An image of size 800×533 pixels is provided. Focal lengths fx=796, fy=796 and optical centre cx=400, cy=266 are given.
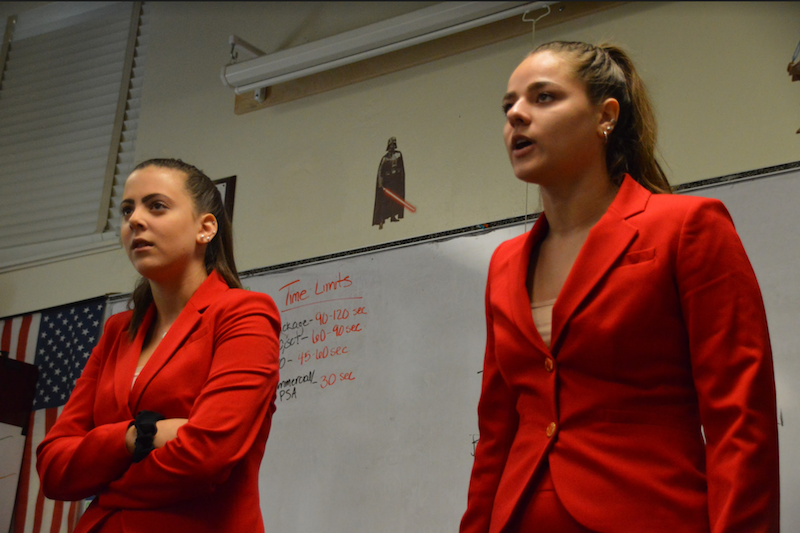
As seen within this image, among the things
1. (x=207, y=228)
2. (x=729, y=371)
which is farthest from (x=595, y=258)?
(x=207, y=228)

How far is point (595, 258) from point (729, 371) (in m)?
0.24

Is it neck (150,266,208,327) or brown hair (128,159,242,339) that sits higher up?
brown hair (128,159,242,339)

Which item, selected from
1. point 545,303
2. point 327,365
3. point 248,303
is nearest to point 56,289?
point 327,365

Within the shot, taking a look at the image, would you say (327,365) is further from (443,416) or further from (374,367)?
(443,416)

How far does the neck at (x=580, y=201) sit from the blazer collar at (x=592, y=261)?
A: 46mm

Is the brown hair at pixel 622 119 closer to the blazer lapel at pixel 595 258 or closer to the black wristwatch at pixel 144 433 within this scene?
the blazer lapel at pixel 595 258

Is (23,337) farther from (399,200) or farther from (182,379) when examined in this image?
(182,379)

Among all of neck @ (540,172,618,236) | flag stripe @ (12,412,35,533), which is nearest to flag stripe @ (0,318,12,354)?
flag stripe @ (12,412,35,533)

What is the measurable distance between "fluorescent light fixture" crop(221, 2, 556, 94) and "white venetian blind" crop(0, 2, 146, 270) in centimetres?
88

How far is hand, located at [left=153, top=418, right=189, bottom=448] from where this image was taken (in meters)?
1.36

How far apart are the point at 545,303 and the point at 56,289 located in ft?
10.1

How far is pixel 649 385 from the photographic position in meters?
1.09

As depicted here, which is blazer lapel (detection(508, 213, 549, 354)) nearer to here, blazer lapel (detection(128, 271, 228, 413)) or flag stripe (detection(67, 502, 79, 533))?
blazer lapel (detection(128, 271, 228, 413))

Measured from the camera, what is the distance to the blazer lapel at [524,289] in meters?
1.19
